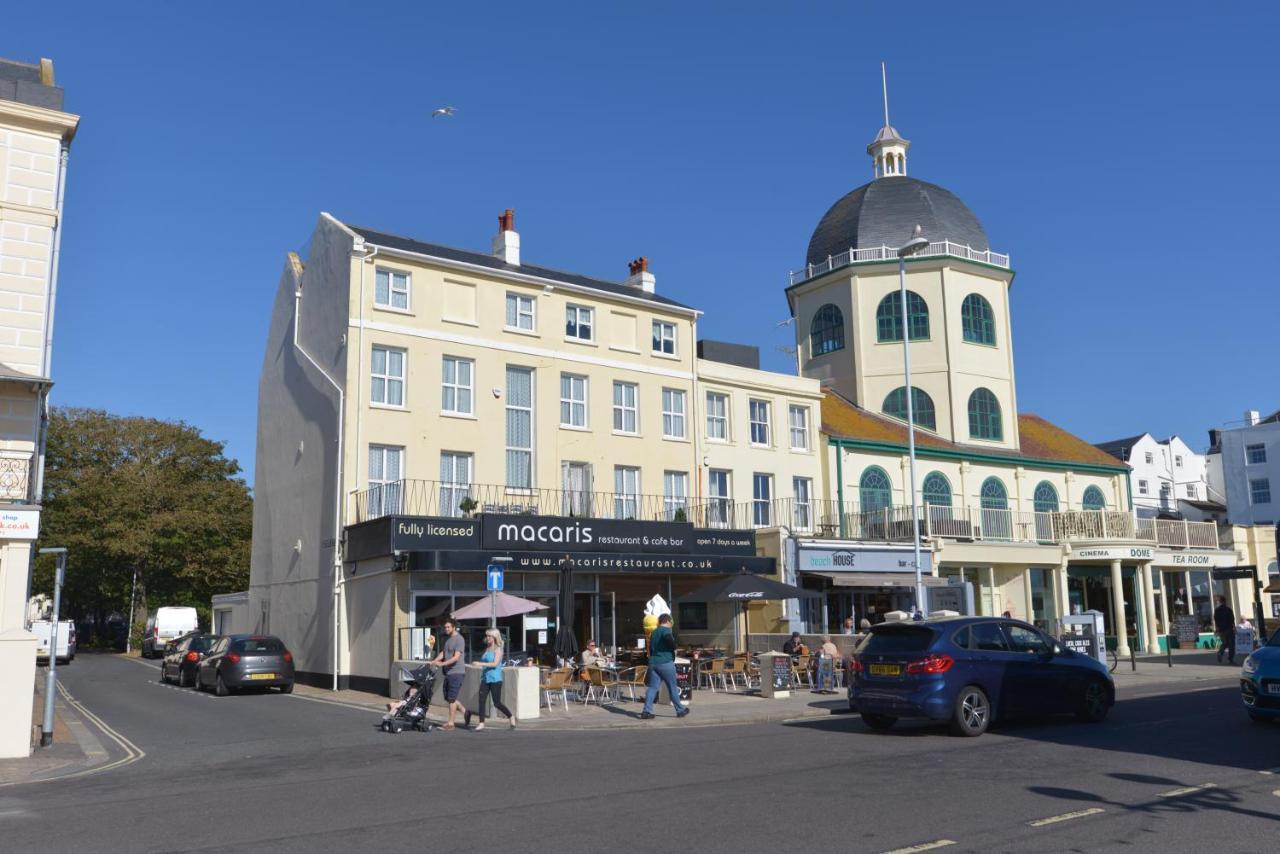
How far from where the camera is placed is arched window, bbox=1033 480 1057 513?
38875 mm

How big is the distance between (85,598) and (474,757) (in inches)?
2223

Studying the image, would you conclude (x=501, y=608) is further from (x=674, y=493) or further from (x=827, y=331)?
(x=827, y=331)

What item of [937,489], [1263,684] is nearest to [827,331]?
[937,489]

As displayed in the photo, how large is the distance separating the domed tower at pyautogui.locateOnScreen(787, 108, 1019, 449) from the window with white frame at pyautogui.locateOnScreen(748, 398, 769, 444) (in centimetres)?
686

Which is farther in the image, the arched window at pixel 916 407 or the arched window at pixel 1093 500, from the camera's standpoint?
the arched window at pixel 1093 500

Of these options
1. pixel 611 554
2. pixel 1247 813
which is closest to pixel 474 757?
pixel 1247 813

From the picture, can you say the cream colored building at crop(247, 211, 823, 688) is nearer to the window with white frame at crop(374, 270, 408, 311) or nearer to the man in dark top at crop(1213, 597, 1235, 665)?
the window with white frame at crop(374, 270, 408, 311)

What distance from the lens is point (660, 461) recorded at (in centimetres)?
3075

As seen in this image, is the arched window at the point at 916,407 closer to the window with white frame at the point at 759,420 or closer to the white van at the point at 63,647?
the window with white frame at the point at 759,420

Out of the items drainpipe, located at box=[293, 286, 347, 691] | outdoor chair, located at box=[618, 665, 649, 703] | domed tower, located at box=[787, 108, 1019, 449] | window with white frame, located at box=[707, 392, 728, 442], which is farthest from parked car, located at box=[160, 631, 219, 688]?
domed tower, located at box=[787, 108, 1019, 449]

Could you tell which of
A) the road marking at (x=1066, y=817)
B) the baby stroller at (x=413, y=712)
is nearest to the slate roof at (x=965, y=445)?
the baby stroller at (x=413, y=712)

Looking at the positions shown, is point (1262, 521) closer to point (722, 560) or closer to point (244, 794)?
point (722, 560)

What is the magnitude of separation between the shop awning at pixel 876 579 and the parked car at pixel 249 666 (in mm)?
14431

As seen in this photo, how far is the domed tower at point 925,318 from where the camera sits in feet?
125
